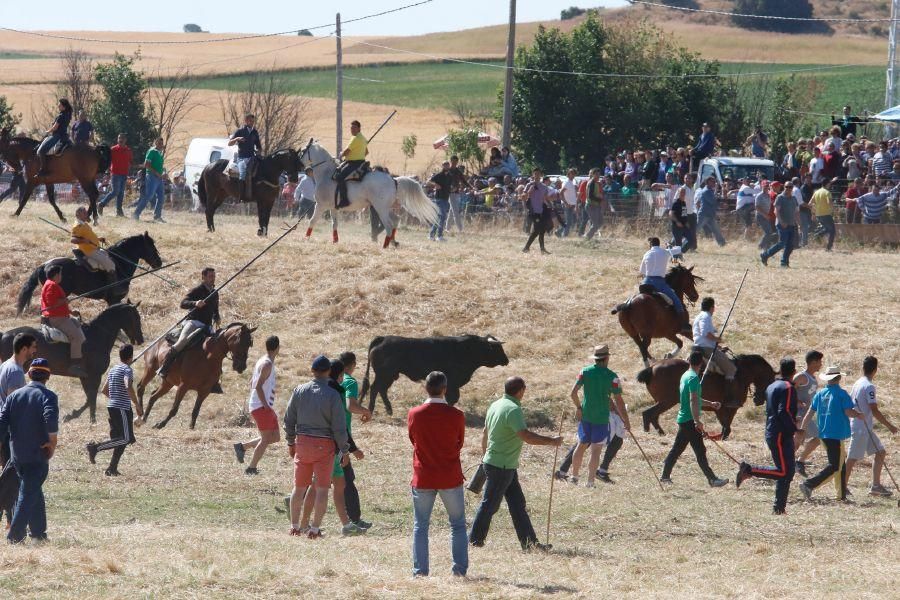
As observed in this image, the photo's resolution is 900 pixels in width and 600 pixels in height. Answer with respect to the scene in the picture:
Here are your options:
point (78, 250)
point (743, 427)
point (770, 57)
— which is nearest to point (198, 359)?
point (78, 250)

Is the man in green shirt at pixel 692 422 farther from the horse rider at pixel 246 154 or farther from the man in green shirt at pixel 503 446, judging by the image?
the horse rider at pixel 246 154

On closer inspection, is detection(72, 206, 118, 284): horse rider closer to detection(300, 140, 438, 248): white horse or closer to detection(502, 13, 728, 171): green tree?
detection(300, 140, 438, 248): white horse

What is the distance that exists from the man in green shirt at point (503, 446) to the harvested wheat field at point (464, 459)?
15.9 inches

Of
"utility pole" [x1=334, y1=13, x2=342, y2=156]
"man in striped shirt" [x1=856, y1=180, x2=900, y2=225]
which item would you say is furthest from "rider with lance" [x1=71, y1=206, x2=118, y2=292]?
"utility pole" [x1=334, y1=13, x2=342, y2=156]

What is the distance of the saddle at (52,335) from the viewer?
750 inches

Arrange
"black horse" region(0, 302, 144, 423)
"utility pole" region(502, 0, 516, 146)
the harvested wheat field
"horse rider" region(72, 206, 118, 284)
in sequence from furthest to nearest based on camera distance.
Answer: "utility pole" region(502, 0, 516, 146)
"horse rider" region(72, 206, 118, 284)
"black horse" region(0, 302, 144, 423)
the harvested wheat field

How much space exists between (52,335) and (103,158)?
1065 cm

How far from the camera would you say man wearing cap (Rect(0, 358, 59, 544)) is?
1132 cm

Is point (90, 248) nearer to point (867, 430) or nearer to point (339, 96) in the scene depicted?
point (867, 430)

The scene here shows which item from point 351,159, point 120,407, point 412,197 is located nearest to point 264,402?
point 120,407

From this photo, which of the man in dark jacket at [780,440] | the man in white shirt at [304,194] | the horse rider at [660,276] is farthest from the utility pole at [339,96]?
the man in dark jacket at [780,440]

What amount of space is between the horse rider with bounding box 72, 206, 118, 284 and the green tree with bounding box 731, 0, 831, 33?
8360 cm

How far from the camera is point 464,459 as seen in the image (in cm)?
1747

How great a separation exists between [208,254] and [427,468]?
17783 mm
